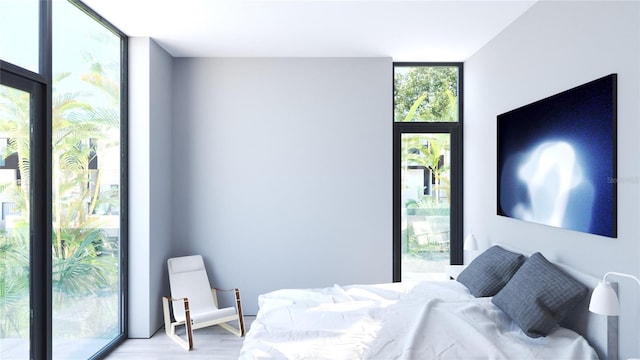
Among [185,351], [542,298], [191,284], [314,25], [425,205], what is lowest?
[185,351]

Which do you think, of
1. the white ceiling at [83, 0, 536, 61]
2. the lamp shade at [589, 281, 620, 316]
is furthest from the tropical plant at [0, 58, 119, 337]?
the lamp shade at [589, 281, 620, 316]

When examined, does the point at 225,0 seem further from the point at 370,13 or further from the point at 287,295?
the point at 287,295

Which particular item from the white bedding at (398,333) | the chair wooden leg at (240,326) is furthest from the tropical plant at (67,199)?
the white bedding at (398,333)

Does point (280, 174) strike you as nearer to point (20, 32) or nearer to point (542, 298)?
point (20, 32)

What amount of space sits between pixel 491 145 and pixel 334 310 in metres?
2.21

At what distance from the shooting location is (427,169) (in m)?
4.39

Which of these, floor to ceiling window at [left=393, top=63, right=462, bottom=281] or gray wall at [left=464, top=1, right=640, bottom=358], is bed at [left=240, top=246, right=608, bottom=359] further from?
floor to ceiling window at [left=393, top=63, right=462, bottom=281]

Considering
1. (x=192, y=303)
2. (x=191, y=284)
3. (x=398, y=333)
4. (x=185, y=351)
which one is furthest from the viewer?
(x=191, y=284)

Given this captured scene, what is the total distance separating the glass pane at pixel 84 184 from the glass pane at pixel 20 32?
0.65ft

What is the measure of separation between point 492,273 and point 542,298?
0.60m

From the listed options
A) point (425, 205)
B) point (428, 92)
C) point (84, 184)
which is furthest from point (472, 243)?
point (84, 184)

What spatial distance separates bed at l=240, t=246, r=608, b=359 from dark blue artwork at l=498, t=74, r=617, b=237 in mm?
→ 374

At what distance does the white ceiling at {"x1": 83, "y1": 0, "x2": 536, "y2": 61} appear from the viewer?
118 inches

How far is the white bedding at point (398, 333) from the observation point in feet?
6.62
